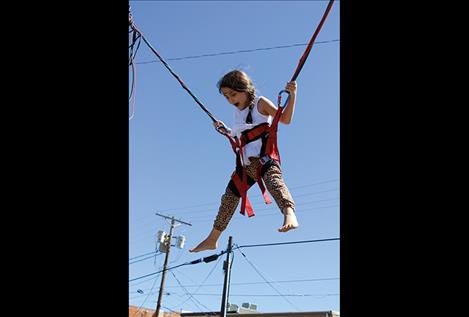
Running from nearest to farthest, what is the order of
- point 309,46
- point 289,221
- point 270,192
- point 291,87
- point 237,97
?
point 309,46 < point 289,221 < point 291,87 < point 270,192 < point 237,97

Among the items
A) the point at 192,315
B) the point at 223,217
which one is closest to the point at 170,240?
the point at 192,315

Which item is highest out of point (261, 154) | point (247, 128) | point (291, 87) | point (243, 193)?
point (291, 87)

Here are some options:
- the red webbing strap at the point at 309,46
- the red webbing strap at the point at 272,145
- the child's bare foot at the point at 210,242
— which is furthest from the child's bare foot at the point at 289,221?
the red webbing strap at the point at 309,46

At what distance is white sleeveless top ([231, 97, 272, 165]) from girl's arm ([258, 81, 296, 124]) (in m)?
0.04

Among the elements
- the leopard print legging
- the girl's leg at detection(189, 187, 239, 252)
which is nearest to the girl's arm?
the leopard print legging

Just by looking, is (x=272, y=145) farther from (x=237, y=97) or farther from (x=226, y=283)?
(x=226, y=283)

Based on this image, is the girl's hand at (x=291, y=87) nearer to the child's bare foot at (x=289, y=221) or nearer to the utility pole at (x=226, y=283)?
the child's bare foot at (x=289, y=221)

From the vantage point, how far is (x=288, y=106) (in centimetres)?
286

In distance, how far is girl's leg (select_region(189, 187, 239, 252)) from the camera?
315 centimetres

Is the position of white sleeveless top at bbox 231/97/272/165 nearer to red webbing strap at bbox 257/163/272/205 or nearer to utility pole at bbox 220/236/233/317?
red webbing strap at bbox 257/163/272/205

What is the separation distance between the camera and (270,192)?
114 inches

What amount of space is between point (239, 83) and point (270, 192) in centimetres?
75

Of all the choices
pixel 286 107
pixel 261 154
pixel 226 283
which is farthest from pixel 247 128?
pixel 226 283
